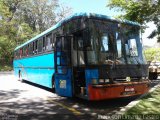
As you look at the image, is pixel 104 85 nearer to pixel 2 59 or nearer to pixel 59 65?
pixel 59 65

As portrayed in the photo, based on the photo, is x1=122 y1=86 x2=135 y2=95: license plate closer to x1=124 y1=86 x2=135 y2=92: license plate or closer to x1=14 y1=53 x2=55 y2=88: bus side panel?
x1=124 y1=86 x2=135 y2=92: license plate

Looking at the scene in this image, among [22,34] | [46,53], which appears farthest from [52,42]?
[22,34]

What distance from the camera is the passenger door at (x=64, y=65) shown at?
11.4m

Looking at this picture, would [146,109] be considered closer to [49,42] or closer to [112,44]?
[112,44]

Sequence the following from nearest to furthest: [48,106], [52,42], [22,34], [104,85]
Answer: [104,85] → [48,106] → [52,42] → [22,34]

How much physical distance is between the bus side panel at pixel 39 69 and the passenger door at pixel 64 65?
1818 mm

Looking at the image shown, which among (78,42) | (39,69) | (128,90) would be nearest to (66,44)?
(78,42)

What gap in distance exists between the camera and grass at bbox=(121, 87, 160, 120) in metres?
7.96

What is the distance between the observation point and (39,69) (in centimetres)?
1670

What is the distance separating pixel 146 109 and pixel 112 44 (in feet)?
8.87

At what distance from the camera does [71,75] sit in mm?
11281

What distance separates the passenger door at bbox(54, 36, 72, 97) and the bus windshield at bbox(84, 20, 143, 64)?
1.28 meters

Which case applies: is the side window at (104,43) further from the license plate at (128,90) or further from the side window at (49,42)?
the side window at (49,42)

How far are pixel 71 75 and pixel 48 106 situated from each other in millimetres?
1366
